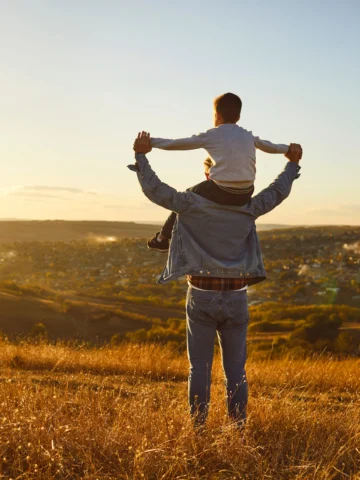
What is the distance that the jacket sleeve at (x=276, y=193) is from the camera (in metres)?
3.85

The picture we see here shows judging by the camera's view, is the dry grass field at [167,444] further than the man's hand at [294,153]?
No

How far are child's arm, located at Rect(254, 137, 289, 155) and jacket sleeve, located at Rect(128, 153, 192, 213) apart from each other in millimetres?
660

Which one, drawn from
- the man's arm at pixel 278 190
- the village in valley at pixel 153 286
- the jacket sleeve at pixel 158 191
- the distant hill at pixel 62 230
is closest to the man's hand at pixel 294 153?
the man's arm at pixel 278 190

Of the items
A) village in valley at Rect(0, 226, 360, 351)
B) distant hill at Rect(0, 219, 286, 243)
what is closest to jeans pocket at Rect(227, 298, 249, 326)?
village in valley at Rect(0, 226, 360, 351)

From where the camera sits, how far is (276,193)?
3.97m

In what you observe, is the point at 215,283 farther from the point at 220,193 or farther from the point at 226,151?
the point at 226,151

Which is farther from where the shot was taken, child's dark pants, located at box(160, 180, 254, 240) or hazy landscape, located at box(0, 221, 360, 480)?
child's dark pants, located at box(160, 180, 254, 240)

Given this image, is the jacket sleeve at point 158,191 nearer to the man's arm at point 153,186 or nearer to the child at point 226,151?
the man's arm at point 153,186

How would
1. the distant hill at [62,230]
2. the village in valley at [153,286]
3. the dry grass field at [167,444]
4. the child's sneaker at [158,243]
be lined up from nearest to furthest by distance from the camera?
the dry grass field at [167,444] → the child's sneaker at [158,243] → the village in valley at [153,286] → the distant hill at [62,230]

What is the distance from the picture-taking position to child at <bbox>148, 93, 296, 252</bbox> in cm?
360

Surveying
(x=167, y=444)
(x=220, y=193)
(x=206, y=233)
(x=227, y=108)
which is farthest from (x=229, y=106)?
(x=167, y=444)

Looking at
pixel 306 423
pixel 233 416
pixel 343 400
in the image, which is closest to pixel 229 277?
pixel 233 416

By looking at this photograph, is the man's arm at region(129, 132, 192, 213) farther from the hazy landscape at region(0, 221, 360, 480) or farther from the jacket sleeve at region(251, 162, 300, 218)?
the hazy landscape at region(0, 221, 360, 480)

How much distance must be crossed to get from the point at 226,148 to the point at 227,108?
0.30 meters
